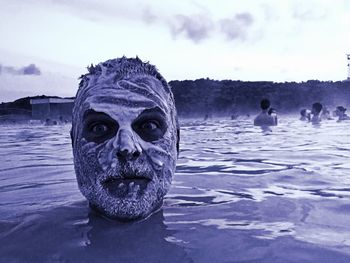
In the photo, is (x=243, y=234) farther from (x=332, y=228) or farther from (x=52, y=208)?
(x=52, y=208)

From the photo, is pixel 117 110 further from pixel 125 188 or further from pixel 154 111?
pixel 125 188

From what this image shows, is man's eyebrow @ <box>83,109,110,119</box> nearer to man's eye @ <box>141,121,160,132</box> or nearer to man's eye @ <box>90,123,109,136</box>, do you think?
man's eye @ <box>90,123,109,136</box>

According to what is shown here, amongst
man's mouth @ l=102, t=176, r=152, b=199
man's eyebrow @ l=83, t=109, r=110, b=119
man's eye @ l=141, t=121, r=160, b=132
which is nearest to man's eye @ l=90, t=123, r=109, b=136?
man's eyebrow @ l=83, t=109, r=110, b=119

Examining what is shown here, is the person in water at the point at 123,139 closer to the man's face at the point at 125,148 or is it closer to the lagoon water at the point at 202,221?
the man's face at the point at 125,148

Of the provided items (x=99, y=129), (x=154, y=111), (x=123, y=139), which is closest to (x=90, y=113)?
(x=99, y=129)

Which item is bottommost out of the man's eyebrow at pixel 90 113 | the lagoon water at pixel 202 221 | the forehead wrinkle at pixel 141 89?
the lagoon water at pixel 202 221

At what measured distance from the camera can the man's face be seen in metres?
3.59

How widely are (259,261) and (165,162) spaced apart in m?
1.41

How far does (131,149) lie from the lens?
3498mm

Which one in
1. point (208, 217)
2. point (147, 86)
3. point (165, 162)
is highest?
point (147, 86)

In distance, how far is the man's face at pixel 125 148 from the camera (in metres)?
3.59

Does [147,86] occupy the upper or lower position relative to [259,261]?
upper

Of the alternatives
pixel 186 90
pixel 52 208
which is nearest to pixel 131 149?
pixel 52 208

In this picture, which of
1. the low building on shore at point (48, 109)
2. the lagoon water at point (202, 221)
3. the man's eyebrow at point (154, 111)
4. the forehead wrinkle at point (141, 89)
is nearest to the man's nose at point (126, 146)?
the man's eyebrow at point (154, 111)
